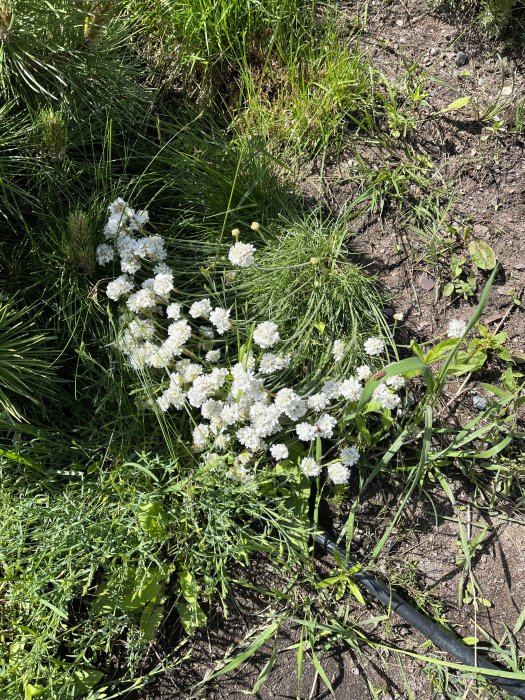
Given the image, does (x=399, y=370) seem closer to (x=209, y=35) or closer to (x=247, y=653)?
(x=247, y=653)

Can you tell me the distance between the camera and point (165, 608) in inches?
77.4

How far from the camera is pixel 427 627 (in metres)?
1.89

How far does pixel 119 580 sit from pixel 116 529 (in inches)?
5.6

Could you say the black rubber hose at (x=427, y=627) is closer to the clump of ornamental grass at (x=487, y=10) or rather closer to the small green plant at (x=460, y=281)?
the small green plant at (x=460, y=281)

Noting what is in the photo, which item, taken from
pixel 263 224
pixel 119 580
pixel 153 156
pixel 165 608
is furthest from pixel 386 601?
pixel 153 156

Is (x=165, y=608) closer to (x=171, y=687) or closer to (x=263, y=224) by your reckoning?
(x=171, y=687)

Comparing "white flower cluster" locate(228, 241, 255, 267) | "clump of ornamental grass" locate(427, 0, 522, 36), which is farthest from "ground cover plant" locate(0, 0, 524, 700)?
"clump of ornamental grass" locate(427, 0, 522, 36)

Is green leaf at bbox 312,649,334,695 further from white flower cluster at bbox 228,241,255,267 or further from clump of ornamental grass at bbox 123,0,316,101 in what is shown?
clump of ornamental grass at bbox 123,0,316,101

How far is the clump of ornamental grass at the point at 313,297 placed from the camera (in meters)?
2.01

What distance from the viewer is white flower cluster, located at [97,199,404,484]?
1813mm

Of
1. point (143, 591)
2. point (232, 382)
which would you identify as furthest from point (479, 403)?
point (143, 591)

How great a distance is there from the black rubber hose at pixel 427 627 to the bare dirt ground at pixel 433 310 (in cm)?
6

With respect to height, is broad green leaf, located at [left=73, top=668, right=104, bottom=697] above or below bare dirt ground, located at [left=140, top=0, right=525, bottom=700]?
below

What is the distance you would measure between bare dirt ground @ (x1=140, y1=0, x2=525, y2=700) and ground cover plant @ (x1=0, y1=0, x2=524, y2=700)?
23 millimetres
